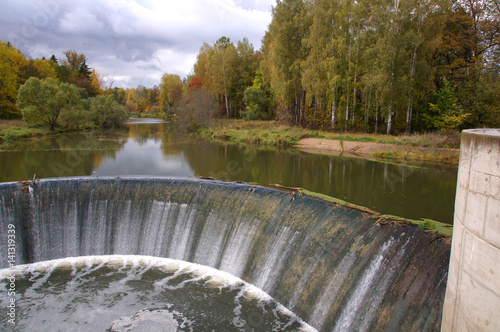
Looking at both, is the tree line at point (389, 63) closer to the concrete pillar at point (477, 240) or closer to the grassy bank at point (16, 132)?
the concrete pillar at point (477, 240)

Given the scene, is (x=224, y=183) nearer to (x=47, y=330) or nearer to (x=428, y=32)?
(x=47, y=330)

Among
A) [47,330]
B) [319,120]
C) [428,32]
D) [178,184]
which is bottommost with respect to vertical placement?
[47,330]

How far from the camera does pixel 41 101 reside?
2900cm

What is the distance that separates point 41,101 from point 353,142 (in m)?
25.3

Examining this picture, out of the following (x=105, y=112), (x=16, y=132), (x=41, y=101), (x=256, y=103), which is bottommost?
(x=16, y=132)

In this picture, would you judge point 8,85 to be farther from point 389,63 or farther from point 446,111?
point 446,111

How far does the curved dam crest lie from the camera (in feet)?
17.1

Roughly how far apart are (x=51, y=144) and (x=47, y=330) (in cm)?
2059

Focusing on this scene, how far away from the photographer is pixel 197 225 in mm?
8797

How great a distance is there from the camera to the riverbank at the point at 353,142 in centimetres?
1788

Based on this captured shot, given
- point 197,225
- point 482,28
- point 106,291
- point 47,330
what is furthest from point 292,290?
point 482,28

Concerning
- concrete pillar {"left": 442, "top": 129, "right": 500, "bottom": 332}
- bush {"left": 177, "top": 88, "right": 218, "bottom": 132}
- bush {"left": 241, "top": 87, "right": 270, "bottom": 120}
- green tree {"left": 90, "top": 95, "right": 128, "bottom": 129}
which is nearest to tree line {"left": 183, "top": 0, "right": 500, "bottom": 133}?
bush {"left": 241, "top": 87, "right": 270, "bottom": 120}

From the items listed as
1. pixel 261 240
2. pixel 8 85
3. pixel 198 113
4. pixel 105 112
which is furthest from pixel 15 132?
pixel 261 240

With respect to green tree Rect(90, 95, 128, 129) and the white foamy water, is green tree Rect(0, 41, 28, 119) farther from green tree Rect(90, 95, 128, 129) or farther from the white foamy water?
the white foamy water
